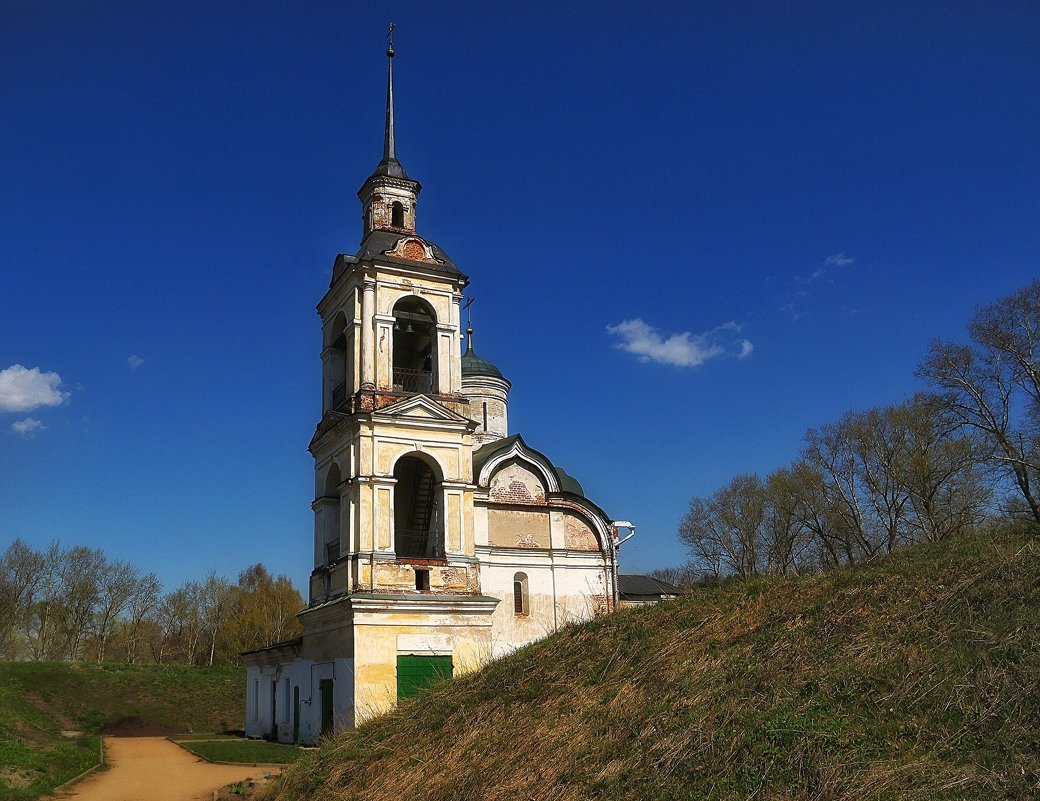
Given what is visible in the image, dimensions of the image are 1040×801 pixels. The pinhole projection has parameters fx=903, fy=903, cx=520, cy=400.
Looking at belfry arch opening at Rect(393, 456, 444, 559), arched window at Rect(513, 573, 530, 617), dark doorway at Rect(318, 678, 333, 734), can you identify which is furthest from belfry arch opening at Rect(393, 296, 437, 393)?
dark doorway at Rect(318, 678, 333, 734)

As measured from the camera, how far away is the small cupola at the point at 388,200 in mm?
25641

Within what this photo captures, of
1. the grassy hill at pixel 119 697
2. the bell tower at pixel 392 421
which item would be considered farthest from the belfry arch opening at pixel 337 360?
the grassy hill at pixel 119 697

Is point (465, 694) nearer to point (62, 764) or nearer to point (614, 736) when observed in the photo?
point (614, 736)

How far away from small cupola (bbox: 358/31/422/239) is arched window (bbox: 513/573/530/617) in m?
10.3

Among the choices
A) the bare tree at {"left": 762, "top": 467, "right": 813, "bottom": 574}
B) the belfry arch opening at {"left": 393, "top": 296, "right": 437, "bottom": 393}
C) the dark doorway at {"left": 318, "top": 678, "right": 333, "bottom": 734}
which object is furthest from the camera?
the bare tree at {"left": 762, "top": 467, "right": 813, "bottom": 574}

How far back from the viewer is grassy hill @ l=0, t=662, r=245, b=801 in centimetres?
3375

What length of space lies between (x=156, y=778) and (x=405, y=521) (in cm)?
980

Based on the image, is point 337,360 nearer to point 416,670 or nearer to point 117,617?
point 416,670

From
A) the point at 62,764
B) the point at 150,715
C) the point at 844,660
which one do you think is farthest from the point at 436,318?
the point at 150,715

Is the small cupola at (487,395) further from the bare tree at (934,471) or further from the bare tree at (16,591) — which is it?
the bare tree at (16,591)

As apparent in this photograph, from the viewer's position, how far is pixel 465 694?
11438 millimetres

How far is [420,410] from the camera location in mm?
22750

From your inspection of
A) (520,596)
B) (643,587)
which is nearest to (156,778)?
(520,596)

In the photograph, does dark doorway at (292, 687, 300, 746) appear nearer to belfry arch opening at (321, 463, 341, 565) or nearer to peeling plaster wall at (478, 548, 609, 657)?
belfry arch opening at (321, 463, 341, 565)
